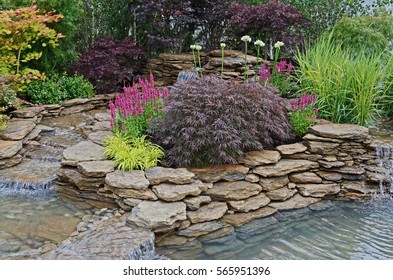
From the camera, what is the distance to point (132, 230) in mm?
3537

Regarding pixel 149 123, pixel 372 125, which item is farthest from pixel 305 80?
pixel 149 123

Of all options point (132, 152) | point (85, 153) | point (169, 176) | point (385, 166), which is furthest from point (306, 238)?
point (85, 153)

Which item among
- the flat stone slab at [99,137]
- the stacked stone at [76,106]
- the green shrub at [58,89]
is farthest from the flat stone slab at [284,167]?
the green shrub at [58,89]

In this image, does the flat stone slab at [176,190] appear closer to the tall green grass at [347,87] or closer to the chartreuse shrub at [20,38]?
the tall green grass at [347,87]

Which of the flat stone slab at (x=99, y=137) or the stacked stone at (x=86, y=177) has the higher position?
the flat stone slab at (x=99, y=137)

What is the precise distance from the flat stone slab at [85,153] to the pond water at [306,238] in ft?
4.46

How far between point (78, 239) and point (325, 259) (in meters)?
2.01

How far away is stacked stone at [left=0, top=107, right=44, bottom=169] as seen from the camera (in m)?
4.84

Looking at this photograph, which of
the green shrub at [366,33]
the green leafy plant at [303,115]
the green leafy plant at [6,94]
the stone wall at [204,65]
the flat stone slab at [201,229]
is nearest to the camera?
the flat stone slab at [201,229]

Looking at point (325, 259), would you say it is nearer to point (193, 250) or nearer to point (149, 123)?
point (193, 250)

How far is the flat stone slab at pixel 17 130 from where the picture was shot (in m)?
5.18

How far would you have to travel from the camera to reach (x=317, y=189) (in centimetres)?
457

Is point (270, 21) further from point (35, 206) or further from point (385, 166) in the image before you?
point (35, 206)

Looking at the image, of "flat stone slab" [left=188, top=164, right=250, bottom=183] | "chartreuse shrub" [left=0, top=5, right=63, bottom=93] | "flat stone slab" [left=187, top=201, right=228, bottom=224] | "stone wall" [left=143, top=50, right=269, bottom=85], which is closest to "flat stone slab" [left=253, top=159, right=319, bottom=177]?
"flat stone slab" [left=188, top=164, right=250, bottom=183]
